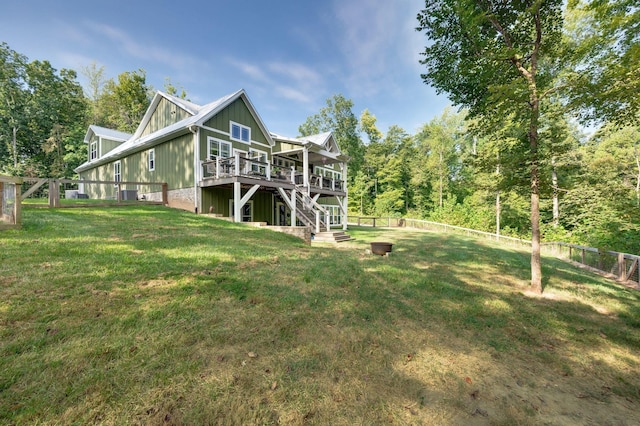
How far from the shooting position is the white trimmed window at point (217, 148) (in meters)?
14.1

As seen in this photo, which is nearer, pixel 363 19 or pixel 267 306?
pixel 267 306

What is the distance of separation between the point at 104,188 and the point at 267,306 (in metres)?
22.7

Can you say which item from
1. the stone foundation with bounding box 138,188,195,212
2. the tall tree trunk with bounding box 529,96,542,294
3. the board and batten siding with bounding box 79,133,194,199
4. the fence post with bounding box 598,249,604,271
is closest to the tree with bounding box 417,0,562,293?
the tall tree trunk with bounding box 529,96,542,294

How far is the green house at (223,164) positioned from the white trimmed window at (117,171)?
172 millimetres

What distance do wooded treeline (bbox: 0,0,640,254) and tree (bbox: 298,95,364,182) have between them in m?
0.16

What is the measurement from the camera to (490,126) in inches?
278

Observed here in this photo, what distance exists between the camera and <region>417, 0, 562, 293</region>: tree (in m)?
6.26

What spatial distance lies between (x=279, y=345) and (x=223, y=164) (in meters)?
11.8

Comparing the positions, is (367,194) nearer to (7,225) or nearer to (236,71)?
(236,71)

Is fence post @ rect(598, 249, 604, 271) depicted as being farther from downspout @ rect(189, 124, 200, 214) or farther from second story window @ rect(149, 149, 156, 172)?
second story window @ rect(149, 149, 156, 172)

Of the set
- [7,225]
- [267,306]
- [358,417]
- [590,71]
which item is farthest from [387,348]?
[7,225]

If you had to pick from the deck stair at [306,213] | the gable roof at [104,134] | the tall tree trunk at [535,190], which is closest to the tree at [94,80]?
the gable roof at [104,134]

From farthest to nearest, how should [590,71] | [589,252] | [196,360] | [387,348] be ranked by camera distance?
[589,252]
[590,71]
[387,348]
[196,360]

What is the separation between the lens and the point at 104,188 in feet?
66.2
